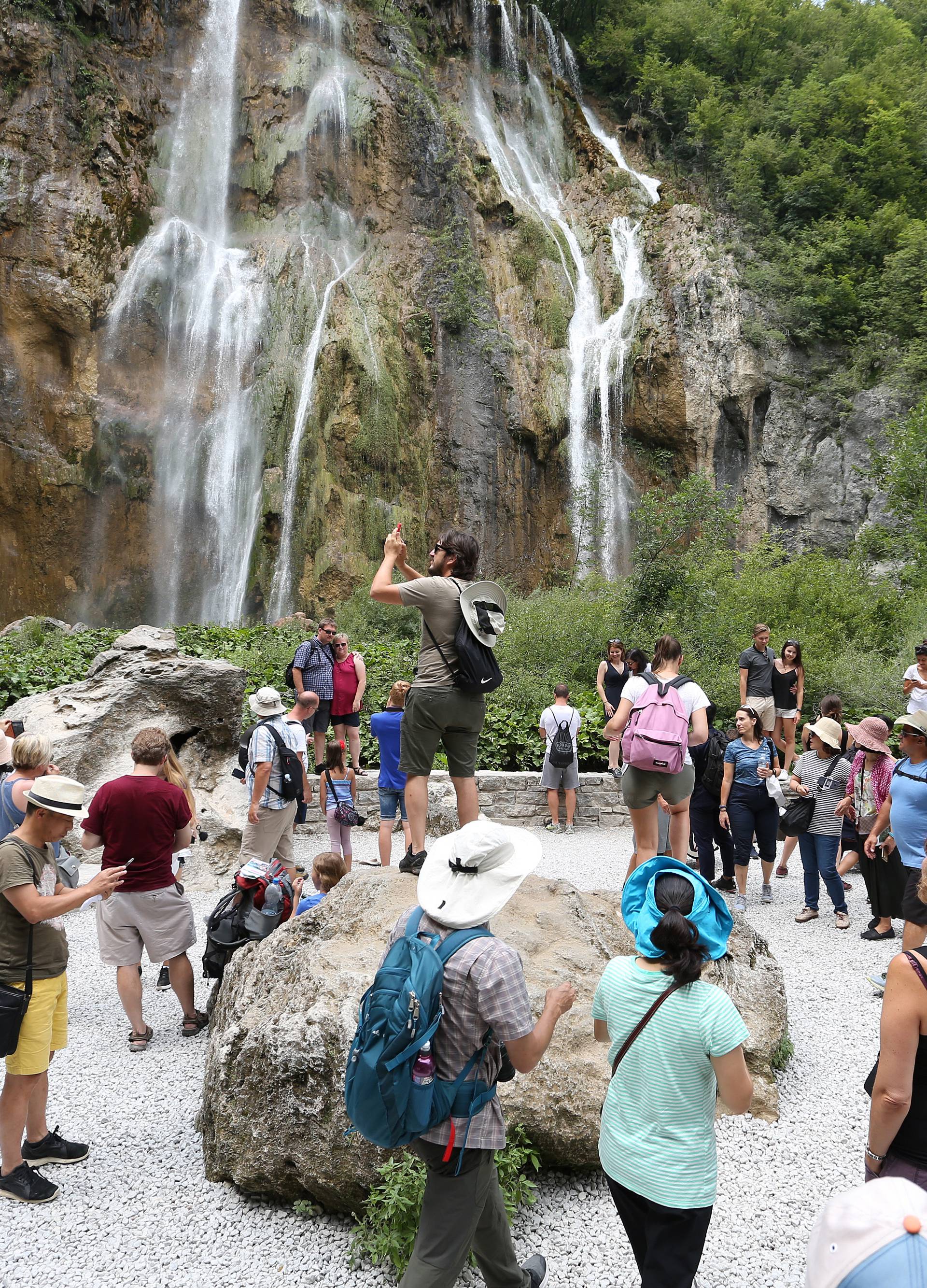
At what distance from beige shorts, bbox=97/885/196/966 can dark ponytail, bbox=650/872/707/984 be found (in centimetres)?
355

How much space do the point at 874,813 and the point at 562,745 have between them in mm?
3886

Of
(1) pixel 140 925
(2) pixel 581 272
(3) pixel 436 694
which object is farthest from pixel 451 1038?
(2) pixel 581 272

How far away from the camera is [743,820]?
291 inches

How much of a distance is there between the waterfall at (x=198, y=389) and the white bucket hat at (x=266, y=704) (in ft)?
51.8

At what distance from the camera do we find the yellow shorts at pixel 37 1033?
141 inches

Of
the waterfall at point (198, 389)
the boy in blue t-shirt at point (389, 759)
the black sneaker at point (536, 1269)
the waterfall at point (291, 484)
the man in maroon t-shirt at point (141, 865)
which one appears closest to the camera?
the black sneaker at point (536, 1269)

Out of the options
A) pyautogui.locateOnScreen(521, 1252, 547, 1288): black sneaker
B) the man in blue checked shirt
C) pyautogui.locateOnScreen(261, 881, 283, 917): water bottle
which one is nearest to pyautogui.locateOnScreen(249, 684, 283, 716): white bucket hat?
the man in blue checked shirt

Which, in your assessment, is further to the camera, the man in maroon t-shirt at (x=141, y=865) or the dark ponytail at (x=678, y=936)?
the man in maroon t-shirt at (x=141, y=865)

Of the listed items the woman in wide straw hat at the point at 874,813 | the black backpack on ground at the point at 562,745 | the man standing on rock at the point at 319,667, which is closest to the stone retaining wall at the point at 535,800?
the black backpack on ground at the point at 562,745

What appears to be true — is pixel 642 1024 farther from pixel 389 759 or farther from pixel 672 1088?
pixel 389 759

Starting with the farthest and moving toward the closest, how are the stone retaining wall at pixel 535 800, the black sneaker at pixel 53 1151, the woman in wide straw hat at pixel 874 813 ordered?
1. the stone retaining wall at pixel 535 800
2. the woman in wide straw hat at pixel 874 813
3. the black sneaker at pixel 53 1151

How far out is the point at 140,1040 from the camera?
16.8 ft

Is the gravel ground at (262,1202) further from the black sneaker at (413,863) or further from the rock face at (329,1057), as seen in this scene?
the black sneaker at (413,863)

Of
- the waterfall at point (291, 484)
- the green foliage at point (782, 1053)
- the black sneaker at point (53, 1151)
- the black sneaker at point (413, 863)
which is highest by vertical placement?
the waterfall at point (291, 484)
